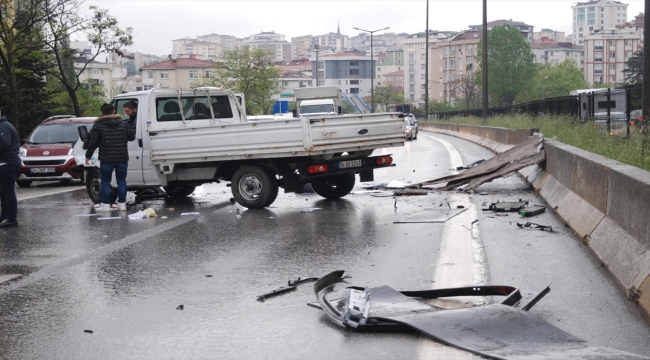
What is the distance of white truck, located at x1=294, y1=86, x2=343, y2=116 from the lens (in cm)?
4144

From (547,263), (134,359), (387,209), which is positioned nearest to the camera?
(134,359)

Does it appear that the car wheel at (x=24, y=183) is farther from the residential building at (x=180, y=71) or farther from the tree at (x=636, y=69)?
the residential building at (x=180, y=71)

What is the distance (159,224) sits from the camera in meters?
12.4

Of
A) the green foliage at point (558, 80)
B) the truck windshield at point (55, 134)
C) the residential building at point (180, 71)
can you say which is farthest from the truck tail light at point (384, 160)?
the green foliage at point (558, 80)

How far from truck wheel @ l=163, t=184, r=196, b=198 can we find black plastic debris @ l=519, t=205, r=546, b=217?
661cm

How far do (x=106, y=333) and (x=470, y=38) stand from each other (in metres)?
195

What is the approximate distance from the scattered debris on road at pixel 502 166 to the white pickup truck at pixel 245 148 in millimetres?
1763

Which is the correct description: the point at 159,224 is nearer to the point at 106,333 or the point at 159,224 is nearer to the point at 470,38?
the point at 106,333

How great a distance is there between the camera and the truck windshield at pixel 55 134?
75.4ft

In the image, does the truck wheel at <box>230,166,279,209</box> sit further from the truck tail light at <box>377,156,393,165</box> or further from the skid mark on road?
the truck tail light at <box>377,156,393,165</box>

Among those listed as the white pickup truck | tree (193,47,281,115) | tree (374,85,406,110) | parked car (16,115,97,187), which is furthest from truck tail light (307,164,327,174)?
tree (374,85,406,110)

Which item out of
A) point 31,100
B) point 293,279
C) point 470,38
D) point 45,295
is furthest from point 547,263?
point 470,38

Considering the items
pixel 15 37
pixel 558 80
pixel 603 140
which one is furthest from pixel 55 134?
pixel 558 80

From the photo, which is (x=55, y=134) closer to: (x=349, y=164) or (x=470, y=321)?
(x=349, y=164)
